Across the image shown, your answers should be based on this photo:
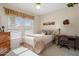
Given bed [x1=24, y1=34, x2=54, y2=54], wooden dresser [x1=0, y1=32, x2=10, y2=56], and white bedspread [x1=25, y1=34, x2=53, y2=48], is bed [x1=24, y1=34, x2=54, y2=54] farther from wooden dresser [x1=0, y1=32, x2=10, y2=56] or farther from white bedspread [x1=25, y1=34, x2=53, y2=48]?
wooden dresser [x1=0, y1=32, x2=10, y2=56]

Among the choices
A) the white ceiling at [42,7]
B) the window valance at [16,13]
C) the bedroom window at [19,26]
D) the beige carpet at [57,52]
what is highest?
the white ceiling at [42,7]

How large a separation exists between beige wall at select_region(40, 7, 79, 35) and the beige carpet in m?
0.31

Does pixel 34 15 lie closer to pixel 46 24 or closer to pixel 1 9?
pixel 46 24

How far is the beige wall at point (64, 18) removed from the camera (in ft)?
5.04

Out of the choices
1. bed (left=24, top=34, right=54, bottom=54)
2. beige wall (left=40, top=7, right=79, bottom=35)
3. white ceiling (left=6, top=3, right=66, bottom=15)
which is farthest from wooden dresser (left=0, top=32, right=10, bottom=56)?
beige wall (left=40, top=7, right=79, bottom=35)

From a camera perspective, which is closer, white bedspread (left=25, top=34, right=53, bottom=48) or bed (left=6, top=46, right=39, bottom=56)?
bed (left=6, top=46, right=39, bottom=56)

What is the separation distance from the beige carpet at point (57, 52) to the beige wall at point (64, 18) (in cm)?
31

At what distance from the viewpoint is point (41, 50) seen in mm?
1605

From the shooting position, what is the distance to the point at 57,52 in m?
1.55

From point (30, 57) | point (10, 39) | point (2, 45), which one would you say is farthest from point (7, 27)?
point (30, 57)

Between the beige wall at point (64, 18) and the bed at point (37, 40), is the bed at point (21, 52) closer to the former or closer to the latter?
the bed at point (37, 40)

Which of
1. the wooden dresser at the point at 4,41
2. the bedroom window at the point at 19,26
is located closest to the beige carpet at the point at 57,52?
the bedroom window at the point at 19,26

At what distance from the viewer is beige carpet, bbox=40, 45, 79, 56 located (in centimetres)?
149

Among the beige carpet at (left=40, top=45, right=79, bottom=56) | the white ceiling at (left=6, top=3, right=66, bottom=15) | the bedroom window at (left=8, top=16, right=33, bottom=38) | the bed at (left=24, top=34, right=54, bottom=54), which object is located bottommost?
the beige carpet at (left=40, top=45, right=79, bottom=56)
